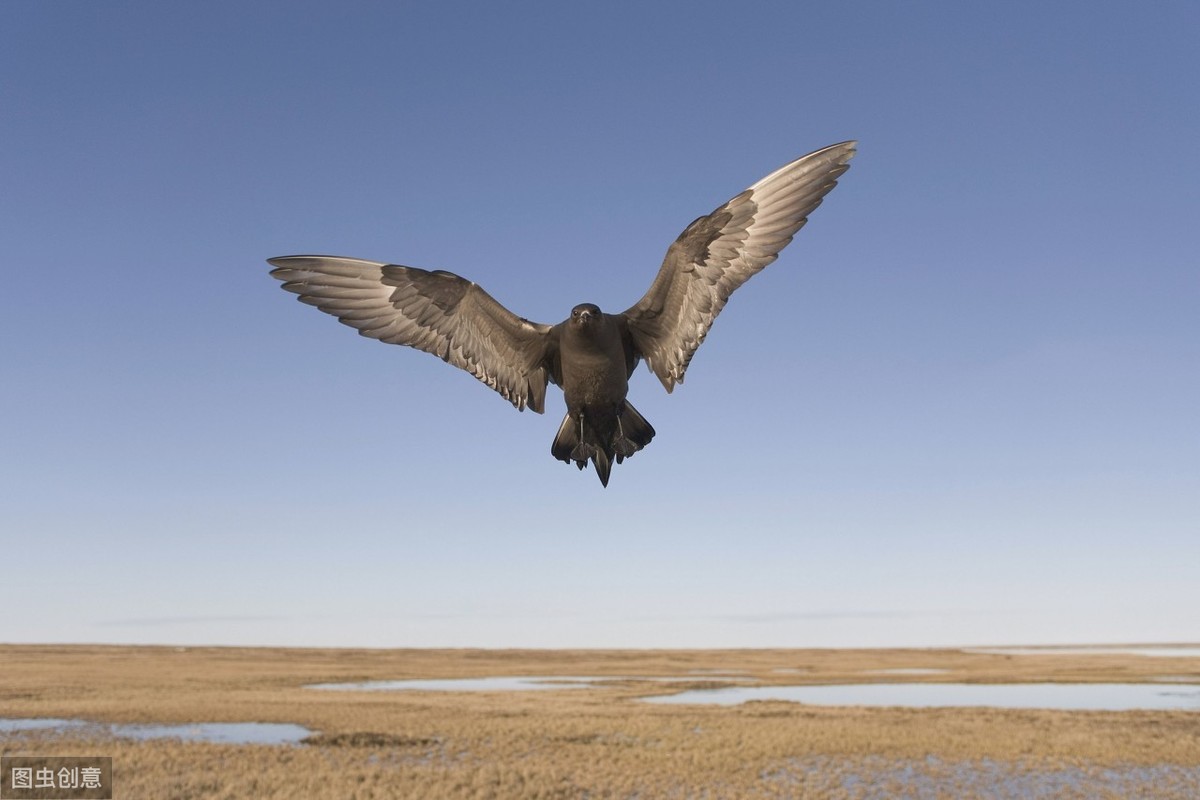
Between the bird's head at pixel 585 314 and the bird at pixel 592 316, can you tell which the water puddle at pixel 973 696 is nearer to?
the bird at pixel 592 316

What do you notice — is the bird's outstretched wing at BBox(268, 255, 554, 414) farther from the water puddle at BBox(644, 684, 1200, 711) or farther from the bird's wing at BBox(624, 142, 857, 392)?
the water puddle at BBox(644, 684, 1200, 711)

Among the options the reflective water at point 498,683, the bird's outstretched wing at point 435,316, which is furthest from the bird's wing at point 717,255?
the reflective water at point 498,683

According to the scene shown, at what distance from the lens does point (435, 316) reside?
199 inches

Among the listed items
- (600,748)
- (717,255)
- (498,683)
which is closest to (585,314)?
(717,255)

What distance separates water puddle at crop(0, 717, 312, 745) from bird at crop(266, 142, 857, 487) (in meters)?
32.3

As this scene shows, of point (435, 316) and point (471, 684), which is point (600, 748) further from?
point (471, 684)

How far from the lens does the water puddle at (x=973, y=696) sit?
173 ft

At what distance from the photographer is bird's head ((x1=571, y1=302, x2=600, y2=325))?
3822mm

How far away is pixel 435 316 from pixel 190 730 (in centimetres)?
3809

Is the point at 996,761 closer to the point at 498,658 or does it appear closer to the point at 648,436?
the point at 648,436

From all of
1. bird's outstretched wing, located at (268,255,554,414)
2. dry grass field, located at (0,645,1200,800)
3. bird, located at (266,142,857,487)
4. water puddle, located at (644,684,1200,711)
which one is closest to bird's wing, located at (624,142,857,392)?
bird, located at (266,142,857,487)

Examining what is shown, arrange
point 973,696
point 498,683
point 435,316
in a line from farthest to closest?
point 498,683 < point 973,696 < point 435,316

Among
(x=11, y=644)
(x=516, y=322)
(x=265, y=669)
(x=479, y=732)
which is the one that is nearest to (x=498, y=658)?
(x=265, y=669)

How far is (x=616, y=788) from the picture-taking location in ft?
87.9
